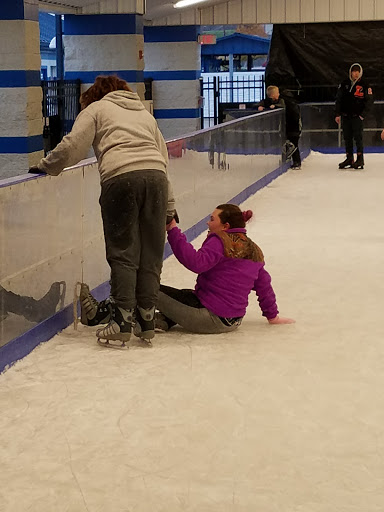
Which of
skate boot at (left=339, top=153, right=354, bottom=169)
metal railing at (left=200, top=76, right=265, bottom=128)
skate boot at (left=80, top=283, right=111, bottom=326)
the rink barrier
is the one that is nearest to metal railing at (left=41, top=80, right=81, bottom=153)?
the rink barrier

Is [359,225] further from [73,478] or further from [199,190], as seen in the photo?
[73,478]

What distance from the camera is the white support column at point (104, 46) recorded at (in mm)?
15227

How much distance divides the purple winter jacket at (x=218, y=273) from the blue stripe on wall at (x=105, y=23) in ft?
35.4

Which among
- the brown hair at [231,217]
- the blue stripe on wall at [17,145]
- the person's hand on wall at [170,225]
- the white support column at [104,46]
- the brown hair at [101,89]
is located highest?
the white support column at [104,46]

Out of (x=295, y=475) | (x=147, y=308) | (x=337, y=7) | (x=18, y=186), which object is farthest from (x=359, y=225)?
(x=337, y=7)

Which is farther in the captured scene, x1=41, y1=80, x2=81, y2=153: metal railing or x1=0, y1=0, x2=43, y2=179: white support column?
x1=41, y1=80, x2=81, y2=153: metal railing

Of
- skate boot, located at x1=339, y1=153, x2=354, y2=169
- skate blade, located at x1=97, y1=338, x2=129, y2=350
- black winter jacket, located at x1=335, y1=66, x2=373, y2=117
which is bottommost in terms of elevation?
skate boot, located at x1=339, y1=153, x2=354, y2=169

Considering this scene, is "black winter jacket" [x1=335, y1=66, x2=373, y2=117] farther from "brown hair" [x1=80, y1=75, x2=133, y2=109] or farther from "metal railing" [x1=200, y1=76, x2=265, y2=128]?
"brown hair" [x1=80, y1=75, x2=133, y2=109]

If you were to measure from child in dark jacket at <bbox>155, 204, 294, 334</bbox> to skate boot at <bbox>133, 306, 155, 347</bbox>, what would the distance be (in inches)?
7.1

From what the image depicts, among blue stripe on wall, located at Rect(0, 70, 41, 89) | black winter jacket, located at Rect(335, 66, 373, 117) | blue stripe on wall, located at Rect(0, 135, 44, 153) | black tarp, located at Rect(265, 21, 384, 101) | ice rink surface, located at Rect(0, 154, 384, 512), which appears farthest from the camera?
black tarp, located at Rect(265, 21, 384, 101)

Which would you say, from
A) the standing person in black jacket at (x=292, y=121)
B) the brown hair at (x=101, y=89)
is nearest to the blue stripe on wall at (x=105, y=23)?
the standing person in black jacket at (x=292, y=121)

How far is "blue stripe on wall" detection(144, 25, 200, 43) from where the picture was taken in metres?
18.9

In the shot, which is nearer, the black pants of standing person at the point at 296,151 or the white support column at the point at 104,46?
the black pants of standing person at the point at 296,151

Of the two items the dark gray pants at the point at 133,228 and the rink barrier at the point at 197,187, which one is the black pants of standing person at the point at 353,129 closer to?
the rink barrier at the point at 197,187
